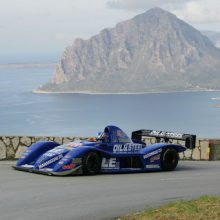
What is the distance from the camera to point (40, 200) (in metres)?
Result: 10.1

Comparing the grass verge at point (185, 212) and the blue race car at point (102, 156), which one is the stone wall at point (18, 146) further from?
the grass verge at point (185, 212)

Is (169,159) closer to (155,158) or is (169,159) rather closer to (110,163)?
(155,158)

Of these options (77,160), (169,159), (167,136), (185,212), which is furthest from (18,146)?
(185,212)

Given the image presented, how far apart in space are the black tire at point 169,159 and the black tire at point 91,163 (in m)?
2.20

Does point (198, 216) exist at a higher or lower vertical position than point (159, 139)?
lower

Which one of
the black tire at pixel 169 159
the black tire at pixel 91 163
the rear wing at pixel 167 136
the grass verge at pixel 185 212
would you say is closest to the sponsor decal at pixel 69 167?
the black tire at pixel 91 163

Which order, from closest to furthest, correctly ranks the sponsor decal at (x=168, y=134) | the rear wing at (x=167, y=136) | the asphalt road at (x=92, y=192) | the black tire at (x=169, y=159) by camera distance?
the asphalt road at (x=92, y=192) → the black tire at (x=169, y=159) → the rear wing at (x=167, y=136) → the sponsor decal at (x=168, y=134)

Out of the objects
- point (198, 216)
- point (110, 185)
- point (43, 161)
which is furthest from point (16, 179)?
point (198, 216)

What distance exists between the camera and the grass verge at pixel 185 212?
8.14m

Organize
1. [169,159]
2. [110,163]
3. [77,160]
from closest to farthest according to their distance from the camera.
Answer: [77,160]
[110,163]
[169,159]

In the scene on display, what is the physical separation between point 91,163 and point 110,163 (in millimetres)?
698

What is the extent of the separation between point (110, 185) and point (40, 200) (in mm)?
2632

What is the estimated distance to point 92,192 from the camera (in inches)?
446

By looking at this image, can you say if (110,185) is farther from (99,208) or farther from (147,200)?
(99,208)
